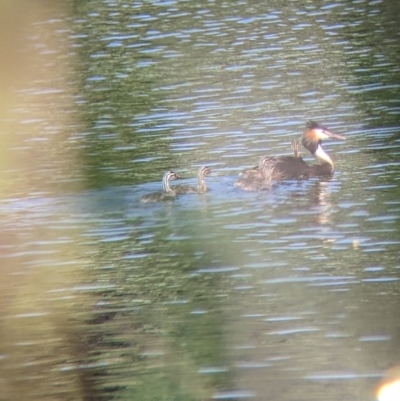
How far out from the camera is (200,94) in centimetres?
1527

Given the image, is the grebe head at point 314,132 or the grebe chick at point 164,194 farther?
the grebe head at point 314,132

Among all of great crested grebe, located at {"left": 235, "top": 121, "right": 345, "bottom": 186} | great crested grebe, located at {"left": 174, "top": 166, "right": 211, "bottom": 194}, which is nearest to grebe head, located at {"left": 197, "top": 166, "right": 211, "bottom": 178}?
great crested grebe, located at {"left": 174, "top": 166, "right": 211, "bottom": 194}

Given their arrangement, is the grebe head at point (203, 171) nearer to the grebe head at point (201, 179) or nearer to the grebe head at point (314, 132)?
the grebe head at point (201, 179)

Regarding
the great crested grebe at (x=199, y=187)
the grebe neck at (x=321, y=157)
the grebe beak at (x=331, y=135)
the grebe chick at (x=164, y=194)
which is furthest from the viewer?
the grebe beak at (x=331, y=135)

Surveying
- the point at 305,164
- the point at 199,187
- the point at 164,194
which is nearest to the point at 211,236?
the point at 164,194

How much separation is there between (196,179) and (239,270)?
263 cm

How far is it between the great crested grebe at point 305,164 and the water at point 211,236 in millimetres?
113

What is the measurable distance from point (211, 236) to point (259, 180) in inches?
55.1

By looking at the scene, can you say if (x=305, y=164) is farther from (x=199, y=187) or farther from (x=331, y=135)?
(x=199, y=187)

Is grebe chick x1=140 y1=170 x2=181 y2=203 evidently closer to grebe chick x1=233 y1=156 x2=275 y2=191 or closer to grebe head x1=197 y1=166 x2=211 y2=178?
grebe head x1=197 y1=166 x2=211 y2=178

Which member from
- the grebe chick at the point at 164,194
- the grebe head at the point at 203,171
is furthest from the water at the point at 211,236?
the grebe head at the point at 203,171

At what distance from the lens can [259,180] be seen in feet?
35.3

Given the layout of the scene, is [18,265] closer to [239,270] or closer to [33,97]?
[239,270]

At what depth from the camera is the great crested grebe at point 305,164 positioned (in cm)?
1097
